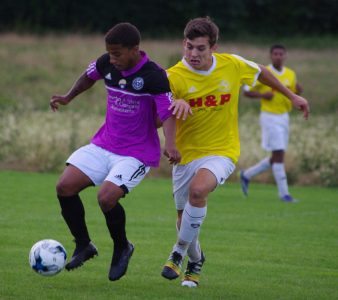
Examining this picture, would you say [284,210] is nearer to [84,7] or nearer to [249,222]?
[249,222]

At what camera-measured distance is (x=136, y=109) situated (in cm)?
765

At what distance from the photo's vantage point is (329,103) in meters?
33.8

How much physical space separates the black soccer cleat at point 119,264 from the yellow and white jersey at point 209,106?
0.95 m

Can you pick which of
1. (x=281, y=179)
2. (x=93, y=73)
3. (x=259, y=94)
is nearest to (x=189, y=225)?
(x=93, y=73)

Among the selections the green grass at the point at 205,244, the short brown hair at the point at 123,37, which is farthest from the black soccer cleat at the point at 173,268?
the short brown hair at the point at 123,37

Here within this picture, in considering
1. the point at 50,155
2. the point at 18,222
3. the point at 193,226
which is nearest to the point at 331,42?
the point at 50,155

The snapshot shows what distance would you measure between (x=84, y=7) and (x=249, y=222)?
45.3m

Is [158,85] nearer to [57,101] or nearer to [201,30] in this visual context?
[201,30]

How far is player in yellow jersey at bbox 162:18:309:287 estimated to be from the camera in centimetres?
783

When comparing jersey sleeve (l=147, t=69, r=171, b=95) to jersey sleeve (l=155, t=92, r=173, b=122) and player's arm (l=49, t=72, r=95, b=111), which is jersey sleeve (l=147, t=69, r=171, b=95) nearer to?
jersey sleeve (l=155, t=92, r=173, b=122)

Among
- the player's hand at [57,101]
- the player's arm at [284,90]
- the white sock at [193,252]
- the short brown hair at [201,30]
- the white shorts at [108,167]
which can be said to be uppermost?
the short brown hair at [201,30]

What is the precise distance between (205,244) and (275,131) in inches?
205

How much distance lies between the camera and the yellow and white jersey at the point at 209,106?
7934 mm

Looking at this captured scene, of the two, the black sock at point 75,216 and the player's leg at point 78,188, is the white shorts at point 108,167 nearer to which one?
the player's leg at point 78,188
